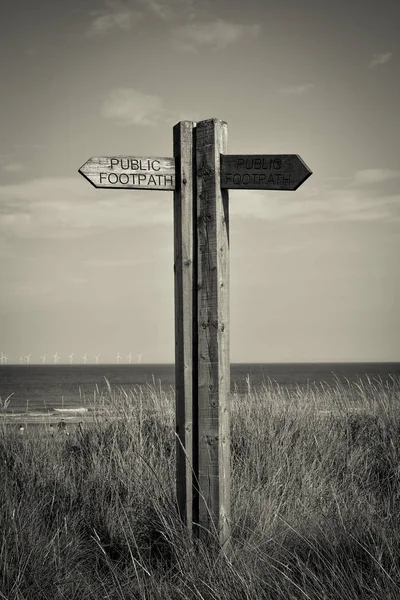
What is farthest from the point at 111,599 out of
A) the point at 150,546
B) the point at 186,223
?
the point at 186,223

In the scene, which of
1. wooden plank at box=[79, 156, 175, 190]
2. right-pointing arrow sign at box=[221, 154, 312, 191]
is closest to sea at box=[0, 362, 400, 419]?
wooden plank at box=[79, 156, 175, 190]

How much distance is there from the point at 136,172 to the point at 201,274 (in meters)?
0.74

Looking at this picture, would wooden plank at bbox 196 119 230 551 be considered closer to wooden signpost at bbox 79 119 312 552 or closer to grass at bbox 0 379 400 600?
wooden signpost at bbox 79 119 312 552

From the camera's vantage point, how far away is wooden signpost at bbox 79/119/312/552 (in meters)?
3.60

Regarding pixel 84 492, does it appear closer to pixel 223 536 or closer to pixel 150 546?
pixel 150 546

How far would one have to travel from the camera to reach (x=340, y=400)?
8.07 m

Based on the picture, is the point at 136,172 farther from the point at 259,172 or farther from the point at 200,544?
the point at 200,544

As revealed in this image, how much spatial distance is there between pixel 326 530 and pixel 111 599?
120cm

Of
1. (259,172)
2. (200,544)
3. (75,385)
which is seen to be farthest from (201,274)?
(75,385)

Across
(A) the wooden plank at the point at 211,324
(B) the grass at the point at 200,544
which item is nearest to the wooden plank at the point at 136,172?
(A) the wooden plank at the point at 211,324

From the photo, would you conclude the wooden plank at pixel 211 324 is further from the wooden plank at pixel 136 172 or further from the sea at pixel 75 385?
the sea at pixel 75 385

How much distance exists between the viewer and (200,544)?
3.40 m

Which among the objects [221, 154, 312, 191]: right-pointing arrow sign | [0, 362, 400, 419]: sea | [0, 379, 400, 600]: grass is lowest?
[0, 362, 400, 419]: sea

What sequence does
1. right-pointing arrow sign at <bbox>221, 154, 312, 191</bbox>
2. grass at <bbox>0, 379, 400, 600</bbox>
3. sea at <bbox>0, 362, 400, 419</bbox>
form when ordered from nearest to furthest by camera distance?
grass at <bbox>0, 379, 400, 600</bbox> → right-pointing arrow sign at <bbox>221, 154, 312, 191</bbox> → sea at <bbox>0, 362, 400, 419</bbox>
